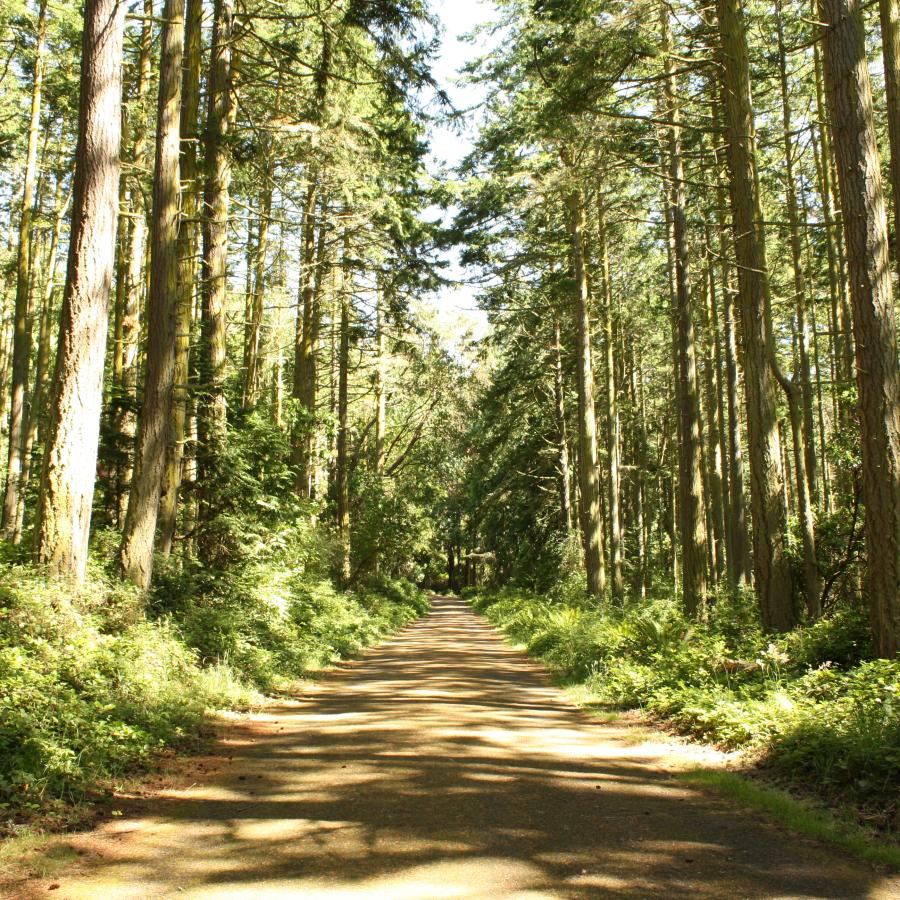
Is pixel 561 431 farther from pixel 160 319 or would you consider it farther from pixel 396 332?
pixel 160 319

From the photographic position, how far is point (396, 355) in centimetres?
2288

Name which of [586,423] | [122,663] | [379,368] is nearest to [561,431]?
[379,368]

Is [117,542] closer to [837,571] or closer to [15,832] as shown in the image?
[15,832]

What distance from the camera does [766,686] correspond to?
26.3 ft

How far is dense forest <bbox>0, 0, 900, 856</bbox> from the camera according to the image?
7.45 m

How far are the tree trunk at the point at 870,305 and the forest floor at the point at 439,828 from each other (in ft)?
7.97

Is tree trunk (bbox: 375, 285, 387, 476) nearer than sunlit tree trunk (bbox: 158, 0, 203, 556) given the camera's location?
No

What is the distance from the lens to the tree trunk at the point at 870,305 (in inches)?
288

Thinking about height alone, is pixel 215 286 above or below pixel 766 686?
above

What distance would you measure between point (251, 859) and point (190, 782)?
1.99 metres

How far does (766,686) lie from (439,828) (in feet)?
15.3

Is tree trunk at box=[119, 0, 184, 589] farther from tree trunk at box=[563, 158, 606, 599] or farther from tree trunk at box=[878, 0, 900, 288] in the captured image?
tree trunk at box=[563, 158, 606, 599]

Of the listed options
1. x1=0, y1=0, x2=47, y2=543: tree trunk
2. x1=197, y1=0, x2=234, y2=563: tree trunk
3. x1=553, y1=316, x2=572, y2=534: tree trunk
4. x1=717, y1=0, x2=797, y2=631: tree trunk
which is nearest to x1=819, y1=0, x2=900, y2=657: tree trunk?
x1=717, y1=0, x2=797, y2=631: tree trunk

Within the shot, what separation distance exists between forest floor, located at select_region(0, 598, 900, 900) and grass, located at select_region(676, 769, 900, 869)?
0.14m
